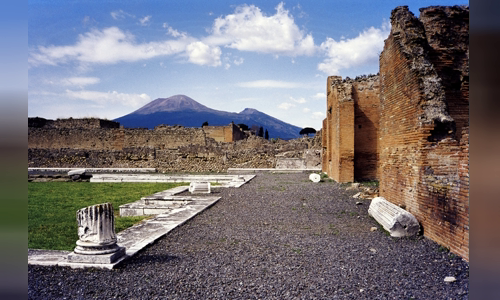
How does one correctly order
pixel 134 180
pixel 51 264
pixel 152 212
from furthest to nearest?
pixel 134 180
pixel 152 212
pixel 51 264

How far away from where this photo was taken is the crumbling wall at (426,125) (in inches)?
199

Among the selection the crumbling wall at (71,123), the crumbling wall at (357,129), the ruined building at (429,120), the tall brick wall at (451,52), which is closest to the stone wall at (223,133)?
the crumbling wall at (71,123)

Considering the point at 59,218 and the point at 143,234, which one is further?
the point at 59,218

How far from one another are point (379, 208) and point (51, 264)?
5944 millimetres

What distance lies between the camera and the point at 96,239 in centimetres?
449

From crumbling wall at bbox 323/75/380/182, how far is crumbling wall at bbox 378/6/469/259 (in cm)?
622

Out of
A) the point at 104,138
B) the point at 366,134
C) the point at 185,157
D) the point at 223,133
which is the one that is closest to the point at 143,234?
the point at 366,134

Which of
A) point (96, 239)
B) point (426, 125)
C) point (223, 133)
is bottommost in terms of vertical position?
point (96, 239)

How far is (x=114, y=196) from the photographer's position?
39.2 feet

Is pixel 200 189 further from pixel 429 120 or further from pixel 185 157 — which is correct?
pixel 185 157

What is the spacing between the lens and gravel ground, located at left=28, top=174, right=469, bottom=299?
364 centimetres

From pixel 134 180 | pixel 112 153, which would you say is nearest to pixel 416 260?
pixel 134 180

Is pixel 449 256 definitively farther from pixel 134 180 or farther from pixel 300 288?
pixel 134 180

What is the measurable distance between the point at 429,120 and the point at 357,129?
9.31m
